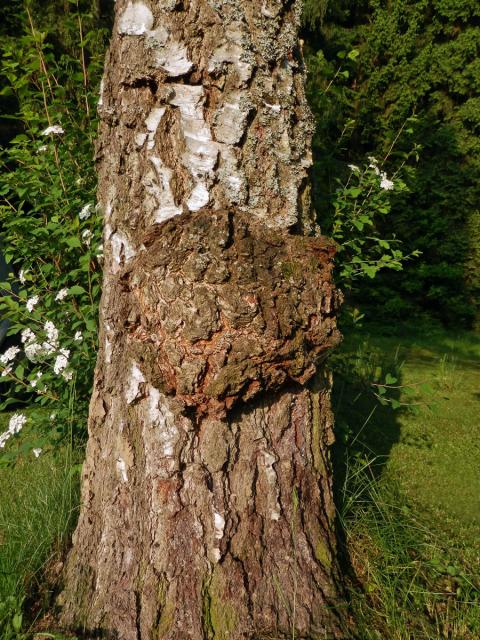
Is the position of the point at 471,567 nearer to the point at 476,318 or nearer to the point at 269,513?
the point at 269,513

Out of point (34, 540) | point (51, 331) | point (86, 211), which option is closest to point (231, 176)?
point (86, 211)

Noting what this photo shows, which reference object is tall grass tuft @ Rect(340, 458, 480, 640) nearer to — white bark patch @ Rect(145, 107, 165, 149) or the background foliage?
white bark patch @ Rect(145, 107, 165, 149)

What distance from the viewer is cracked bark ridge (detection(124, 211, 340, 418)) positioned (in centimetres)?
177

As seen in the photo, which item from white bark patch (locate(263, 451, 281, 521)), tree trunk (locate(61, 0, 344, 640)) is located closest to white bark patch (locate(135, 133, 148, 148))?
tree trunk (locate(61, 0, 344, 640))

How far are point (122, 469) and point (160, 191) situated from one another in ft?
3.29

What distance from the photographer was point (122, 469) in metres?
2.00

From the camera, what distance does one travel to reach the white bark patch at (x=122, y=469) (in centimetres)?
200

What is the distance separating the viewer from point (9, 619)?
1929 mm

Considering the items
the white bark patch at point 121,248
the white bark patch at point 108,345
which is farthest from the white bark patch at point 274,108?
the white bark patch at point 108,345

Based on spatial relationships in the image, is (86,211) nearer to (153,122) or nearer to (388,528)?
(153,122)

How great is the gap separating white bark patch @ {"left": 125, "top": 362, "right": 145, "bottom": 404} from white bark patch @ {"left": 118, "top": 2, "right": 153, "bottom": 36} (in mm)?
1161

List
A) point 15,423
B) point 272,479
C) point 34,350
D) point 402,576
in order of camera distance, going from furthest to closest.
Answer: point 34,350 → point 15,423 → point 402,576 → point 272,479

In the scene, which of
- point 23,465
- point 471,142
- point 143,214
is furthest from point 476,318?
point 143,214

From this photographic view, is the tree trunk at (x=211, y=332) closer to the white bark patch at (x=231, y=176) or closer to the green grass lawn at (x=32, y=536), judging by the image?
the white bark patch at (x=231, y=176)
